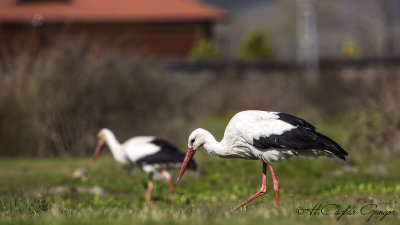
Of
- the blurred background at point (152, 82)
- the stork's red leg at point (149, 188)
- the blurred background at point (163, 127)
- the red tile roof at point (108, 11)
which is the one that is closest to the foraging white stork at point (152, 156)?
the stork's red leg at point (149, 188)

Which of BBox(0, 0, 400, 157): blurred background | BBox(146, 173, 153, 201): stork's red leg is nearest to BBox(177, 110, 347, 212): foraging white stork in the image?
BBox(146, 173, 153, 201): stork's red leg

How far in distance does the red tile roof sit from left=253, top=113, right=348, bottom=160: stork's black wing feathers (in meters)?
35.5

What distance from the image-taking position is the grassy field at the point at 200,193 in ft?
24.4

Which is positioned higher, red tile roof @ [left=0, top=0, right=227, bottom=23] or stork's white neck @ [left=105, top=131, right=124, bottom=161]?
red tile roof @ [left=0, top=0, right=227, bottom=23]

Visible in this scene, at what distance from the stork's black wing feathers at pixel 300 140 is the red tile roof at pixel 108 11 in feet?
116

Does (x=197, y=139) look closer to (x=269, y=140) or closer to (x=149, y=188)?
(x=269, y=140)

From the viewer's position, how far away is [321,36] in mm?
160375

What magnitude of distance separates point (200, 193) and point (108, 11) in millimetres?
34123

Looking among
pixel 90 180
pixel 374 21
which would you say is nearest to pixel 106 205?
pixel 90 180

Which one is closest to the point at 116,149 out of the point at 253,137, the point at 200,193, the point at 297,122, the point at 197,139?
the point at 200,193

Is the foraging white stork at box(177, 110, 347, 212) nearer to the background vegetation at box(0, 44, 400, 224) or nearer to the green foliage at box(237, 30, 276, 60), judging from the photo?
the background vegetation at box(0, 44, 400, 224)

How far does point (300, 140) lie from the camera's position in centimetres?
924

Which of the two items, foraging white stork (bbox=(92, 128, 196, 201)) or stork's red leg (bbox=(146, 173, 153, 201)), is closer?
stork's red leg (bbox=(146, 173, 153, 201))

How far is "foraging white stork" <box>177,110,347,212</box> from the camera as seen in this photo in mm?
9211
